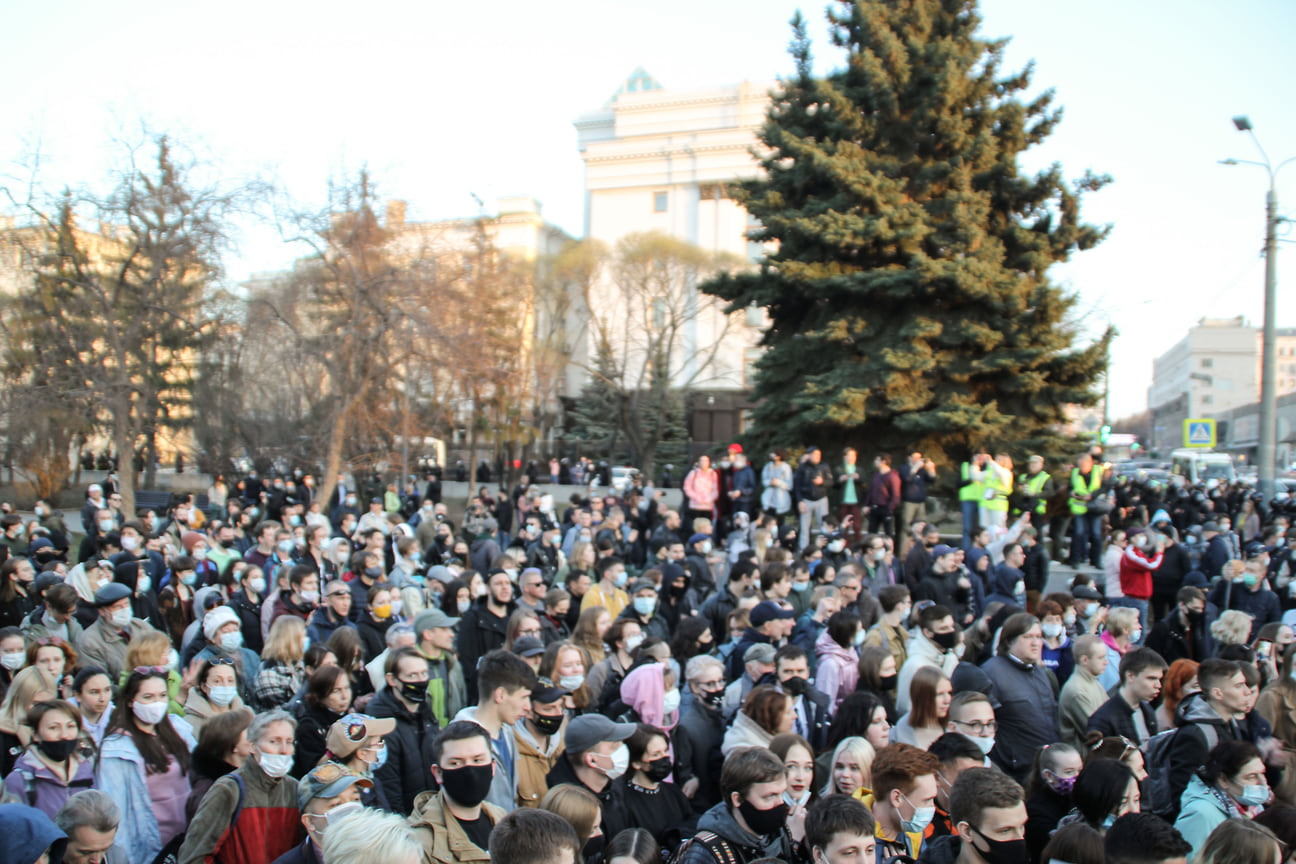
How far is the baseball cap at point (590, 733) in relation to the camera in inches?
175

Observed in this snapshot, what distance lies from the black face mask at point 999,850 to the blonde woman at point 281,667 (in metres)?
4.32

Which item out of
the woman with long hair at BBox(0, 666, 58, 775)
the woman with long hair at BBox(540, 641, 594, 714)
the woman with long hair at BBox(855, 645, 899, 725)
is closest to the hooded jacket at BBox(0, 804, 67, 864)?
the woman with long hair at BBox(0, 666, 58, 775)

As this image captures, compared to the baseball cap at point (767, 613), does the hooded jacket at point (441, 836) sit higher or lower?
lower

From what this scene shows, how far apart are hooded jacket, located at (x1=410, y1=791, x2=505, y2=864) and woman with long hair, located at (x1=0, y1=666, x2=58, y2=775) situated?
8.99ft

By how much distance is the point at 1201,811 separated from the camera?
14.3 feet

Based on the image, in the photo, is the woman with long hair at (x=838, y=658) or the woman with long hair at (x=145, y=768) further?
the woman with long hair at (x=838, y=658)

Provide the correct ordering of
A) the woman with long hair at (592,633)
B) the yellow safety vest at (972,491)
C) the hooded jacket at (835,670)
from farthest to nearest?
the yellow safety vest at (972,491) < the woman with long hair at (592,633) < the hooded jacket at (835,670)

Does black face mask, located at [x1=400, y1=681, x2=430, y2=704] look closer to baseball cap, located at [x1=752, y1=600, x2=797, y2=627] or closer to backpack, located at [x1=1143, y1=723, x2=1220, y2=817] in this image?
baseball cap, located at [x1=752, y1=600, x2=797, y2=627]

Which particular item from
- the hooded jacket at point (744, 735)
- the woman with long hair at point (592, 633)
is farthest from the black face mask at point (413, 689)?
the woman with long hair at point (592, 633)

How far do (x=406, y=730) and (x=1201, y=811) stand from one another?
3.94 meters

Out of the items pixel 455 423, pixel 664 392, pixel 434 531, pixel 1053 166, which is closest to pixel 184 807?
pixel 434 531

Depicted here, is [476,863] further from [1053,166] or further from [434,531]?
[1053,166]

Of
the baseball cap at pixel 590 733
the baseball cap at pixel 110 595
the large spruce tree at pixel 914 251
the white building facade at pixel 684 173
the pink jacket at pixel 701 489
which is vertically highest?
the white building facade at pixel 684 173

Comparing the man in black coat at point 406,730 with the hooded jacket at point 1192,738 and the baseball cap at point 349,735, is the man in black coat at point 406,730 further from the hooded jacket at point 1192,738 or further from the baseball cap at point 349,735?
the hooded jacket at point 1192,738
